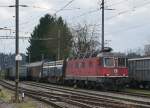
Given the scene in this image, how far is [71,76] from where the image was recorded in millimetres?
50812

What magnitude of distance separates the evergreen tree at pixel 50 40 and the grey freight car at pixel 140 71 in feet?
140

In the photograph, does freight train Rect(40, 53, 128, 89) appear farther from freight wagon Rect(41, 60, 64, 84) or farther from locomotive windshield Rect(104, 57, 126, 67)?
freight wagon Rect(41, 60, 64, 84)

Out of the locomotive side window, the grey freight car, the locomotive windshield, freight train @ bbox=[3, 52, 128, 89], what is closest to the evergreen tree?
freight train @ bbox=[3, 52, 128, 89]

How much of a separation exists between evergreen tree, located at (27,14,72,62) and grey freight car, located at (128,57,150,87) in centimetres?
4273

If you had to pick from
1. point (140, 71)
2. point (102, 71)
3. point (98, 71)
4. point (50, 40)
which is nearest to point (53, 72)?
point (140, 71)

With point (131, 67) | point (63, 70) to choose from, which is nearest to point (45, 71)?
point (63, 70)

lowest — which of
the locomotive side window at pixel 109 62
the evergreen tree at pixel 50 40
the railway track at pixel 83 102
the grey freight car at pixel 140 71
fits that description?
the railway track at pixel 83 102

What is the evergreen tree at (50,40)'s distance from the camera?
92.8 m

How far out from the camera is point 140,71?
149 feet

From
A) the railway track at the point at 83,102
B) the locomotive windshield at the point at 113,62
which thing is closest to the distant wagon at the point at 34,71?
the locomotive windshield at the point at 113,62

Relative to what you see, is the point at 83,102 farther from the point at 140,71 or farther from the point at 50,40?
the point at 50,40

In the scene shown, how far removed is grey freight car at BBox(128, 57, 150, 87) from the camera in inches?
1735

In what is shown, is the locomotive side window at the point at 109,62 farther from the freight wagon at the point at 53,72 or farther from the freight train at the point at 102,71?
the freight wagon at the point at 53,72

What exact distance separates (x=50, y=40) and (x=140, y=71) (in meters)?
59.5
